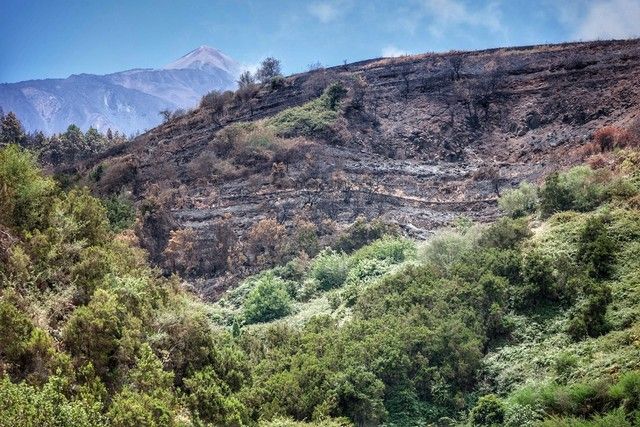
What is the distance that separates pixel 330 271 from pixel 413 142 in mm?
15065

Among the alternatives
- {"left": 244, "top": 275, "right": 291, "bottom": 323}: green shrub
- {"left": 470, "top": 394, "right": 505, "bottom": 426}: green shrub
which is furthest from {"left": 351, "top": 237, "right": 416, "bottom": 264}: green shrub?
{"left": 470, "top": 394, "right": 505, "bottom": 426}: green shrub

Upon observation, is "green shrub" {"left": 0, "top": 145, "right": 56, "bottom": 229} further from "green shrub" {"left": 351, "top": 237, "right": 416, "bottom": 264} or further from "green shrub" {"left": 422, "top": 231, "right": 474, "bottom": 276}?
"green shrub" {"left": 351, "top": 237, "right": 416, "bottom": 264}

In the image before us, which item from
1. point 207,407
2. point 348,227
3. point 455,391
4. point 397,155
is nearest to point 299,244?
point 348,227

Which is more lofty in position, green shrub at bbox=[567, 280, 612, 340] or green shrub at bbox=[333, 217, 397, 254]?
green shrub at bbox=[333, 217, 397, 254]

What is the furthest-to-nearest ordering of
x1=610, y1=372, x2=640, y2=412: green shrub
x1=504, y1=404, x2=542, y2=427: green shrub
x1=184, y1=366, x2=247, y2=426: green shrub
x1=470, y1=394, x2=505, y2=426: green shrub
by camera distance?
x1=470, y1=394, x2=505, y2=426: green shrub
x1=504, y1=404, x2=542, y2=427: green shrub
x1=184, y1=366, x2=247, y2=426: green shrub
x1=610, y1=372, x2=640, y2=412: green shrub

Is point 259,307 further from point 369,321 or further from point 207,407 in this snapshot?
point 207,407

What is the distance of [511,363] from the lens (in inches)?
683

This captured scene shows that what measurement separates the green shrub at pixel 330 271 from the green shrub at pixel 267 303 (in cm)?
179

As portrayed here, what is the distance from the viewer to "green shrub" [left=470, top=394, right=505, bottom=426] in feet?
49.0

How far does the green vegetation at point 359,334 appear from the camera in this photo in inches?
478

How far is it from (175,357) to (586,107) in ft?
100

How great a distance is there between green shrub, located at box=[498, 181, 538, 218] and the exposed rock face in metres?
4.09

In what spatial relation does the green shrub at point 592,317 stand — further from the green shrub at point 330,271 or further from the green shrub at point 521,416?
the green shrub at point 330,271

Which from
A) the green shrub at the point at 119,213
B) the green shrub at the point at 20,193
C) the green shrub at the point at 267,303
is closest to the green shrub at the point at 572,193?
the green shrub at the point at 267,303
